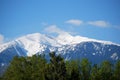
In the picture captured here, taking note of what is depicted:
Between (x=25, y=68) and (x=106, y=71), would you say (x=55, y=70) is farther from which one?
(x=106, y=71)


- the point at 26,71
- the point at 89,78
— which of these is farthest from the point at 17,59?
the point at 89,78

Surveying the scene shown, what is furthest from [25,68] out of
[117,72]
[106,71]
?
[117,72]

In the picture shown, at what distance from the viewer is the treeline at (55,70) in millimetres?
90750

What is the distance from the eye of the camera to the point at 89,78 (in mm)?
116500

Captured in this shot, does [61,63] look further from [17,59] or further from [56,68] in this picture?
[17,59]

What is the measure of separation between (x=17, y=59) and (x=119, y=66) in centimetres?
4044

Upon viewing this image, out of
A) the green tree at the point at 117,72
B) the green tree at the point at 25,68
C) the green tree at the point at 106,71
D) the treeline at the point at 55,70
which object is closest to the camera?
the treeline at the point at 55,70

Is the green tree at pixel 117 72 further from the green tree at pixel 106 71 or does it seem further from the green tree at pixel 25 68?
the green tree at pixel 25 68

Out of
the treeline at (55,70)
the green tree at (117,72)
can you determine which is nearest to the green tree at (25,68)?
the treeline at (55,70)

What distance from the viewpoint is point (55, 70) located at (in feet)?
298

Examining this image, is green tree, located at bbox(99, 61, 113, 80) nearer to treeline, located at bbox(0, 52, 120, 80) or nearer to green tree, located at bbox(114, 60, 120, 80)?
treeline, located at bbox(0, 52, 120, 80)

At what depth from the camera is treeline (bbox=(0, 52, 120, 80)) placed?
90.8 m

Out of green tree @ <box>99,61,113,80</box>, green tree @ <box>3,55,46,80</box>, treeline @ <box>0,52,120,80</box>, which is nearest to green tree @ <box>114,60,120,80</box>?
treeline @ <box>0,52,120,80</box>

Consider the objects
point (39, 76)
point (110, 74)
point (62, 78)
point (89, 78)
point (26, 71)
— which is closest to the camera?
point (62, 78)
